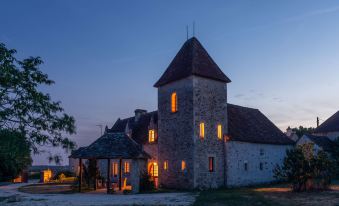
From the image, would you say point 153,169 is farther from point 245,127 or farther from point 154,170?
point 245,127

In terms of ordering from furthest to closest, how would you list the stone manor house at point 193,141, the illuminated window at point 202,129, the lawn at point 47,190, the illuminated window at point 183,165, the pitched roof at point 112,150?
1. the illuminated window at point 202,129
2. the illuminated window at point 183,165
3. the stone manor house at point 193,141
4. the lawn at point 47,190
5. the pitched roof at point 112,150

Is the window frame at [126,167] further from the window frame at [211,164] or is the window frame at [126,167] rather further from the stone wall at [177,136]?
the window frame at [211,164]

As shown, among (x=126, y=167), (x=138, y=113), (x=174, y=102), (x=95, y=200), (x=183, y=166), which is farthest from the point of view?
(x=138, y=113)

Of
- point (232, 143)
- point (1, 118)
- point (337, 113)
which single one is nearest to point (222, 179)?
point (232, 143)

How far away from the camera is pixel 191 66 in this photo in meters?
27.8

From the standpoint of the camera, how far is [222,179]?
92.2 ft

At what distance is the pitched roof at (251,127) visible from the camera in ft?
100

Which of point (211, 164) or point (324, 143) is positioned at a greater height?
point (324, 143)

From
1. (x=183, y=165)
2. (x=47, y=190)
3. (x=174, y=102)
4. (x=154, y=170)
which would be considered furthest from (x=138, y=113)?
(x=47, y=190)

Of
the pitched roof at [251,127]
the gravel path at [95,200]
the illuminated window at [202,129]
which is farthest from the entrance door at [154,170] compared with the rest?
the gravel path at [95,200]

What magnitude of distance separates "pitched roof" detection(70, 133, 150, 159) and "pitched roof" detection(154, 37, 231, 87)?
252 inches

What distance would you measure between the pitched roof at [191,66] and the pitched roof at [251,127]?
4704 millimetres

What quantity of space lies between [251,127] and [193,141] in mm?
9083

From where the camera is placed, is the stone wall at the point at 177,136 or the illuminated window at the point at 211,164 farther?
the illuminated window at the point at 211,164
